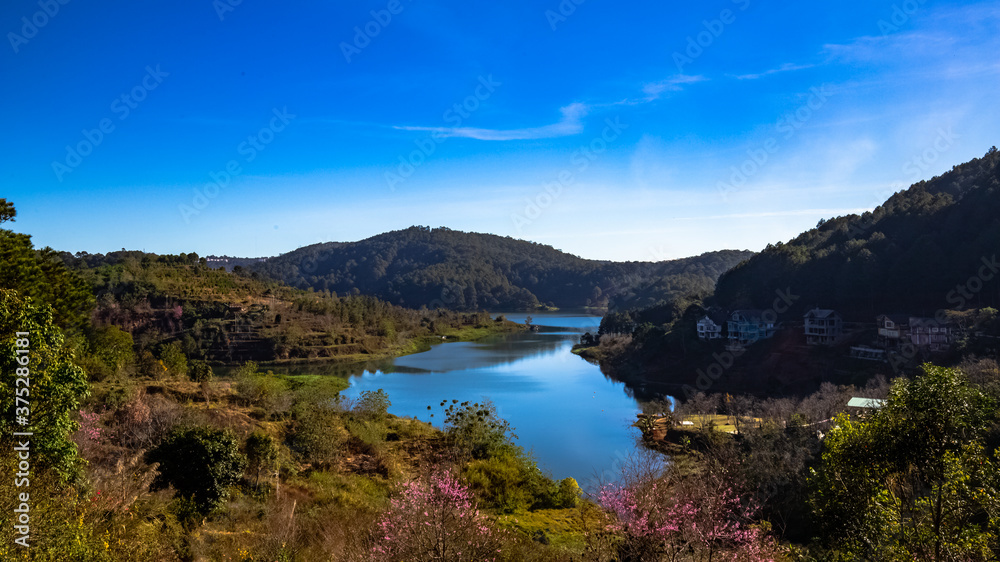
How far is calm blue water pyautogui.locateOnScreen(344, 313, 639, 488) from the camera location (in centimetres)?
2111

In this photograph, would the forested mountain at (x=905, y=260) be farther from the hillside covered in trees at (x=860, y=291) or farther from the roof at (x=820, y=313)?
the roof at (x=820, y=313)

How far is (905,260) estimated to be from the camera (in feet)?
105

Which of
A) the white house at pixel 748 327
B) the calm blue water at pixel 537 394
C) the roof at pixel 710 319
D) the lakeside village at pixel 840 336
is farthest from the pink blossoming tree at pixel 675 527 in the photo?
the roof at pixel 710 319

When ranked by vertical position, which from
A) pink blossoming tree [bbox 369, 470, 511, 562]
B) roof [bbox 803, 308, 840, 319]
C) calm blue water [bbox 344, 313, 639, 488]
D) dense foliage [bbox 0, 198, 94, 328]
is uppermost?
dense foliage [bbox 0, 198, 94, 328]

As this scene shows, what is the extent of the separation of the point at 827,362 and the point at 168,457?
2998 centimetres

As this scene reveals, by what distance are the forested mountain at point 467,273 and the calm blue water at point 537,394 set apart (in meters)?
38.0

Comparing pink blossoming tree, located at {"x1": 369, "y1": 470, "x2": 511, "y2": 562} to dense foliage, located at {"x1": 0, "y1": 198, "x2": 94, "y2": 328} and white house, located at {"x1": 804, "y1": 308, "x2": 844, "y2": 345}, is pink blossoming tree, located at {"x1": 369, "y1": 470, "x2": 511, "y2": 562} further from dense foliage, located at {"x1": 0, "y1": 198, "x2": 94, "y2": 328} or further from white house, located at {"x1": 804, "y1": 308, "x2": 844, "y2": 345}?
white house, located at {"x1": 804, "y1": 308, "x2": 844, "y2": 345}

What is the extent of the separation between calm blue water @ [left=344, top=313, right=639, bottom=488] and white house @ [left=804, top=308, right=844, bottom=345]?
1116cm

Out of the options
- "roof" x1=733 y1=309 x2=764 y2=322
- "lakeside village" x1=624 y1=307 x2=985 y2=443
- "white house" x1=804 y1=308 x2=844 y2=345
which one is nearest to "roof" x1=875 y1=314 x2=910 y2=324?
"lakeside village" x1=624 y1=307 x2=985 y2=443

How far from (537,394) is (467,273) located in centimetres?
7644

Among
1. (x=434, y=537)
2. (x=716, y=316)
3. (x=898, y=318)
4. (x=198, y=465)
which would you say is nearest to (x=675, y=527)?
(x=434, y=537)

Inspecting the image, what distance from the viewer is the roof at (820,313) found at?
31.6m

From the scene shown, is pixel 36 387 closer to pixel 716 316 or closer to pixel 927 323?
pixel 927 323

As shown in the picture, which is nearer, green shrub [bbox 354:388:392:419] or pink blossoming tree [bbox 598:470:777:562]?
pink blossoming tree [bbox 598:470:777:562]
